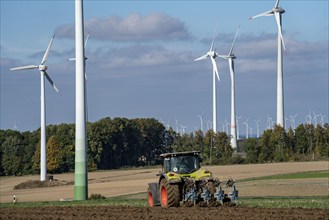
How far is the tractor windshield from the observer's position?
35.5 metres

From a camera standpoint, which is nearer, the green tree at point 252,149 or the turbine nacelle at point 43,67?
the turbine nacelle at point 43,67

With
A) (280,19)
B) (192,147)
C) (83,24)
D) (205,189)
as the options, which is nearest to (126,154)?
(192,147)

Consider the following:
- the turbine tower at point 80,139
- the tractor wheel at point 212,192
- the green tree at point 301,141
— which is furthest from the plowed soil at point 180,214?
the green tree at point 301,141

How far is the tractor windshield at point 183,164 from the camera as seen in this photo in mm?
35469

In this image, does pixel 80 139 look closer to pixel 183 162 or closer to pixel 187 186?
pixel 183 162

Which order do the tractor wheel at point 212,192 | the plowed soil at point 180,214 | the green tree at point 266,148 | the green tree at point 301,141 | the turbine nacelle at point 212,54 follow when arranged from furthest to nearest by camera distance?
the green tree at point 301,141, the green tree at point 266,148, the turbine nacelle at point 212,54, the tractor wheel at point 212,192, the plowed soil at point 180,214

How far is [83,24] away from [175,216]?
82.5 feet

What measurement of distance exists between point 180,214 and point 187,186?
12.8ft

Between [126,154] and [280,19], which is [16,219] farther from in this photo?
[126,154]

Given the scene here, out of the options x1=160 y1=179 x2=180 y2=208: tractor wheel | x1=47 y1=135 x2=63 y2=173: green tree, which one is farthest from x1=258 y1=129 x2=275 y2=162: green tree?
x1=160 y1=179 x2=180 y2=208: tractor wheel

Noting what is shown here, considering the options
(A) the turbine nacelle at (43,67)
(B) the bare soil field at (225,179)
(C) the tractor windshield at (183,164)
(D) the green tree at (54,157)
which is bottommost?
(B) the bare soil field at (225,179)

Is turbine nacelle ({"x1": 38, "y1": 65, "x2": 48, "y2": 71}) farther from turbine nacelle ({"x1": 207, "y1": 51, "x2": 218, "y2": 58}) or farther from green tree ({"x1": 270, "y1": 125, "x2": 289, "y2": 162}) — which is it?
green tree ({"x1": 270, "y1": 125, "x2": 289, "y2": 162})

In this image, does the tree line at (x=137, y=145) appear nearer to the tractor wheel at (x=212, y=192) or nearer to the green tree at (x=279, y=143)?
the green tree at (x=279, y=143)

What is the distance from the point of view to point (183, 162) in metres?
35.7
